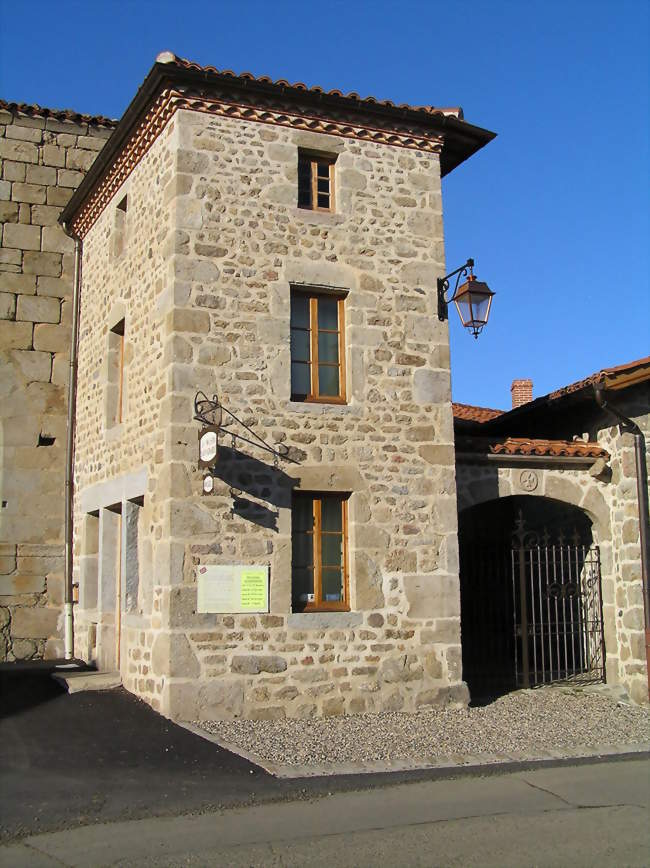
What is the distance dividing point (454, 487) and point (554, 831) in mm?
4687

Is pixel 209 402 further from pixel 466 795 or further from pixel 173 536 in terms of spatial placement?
pixel 466 795

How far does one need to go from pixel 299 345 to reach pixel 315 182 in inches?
73.9

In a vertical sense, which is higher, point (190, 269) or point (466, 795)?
point (190, 269)

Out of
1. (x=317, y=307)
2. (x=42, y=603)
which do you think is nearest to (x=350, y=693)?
(x=317, y=307)

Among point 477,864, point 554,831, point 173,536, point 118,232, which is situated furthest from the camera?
point 118,232

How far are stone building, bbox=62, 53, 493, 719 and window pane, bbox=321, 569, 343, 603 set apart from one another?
22 mm

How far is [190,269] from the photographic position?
9109 millimetres

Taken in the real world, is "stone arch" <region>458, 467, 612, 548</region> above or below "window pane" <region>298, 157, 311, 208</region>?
below

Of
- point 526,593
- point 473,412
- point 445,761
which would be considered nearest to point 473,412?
point 473,412

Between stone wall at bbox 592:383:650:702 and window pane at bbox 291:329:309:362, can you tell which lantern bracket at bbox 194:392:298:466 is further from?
stone wall at bbox 592:383:650:702

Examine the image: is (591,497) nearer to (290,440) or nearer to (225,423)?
(290,440)

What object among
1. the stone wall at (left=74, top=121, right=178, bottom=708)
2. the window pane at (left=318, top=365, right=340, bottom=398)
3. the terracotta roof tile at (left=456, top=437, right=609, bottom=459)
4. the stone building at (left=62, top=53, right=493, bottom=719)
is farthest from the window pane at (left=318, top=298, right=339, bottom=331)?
the terracotta roof tile at (left=456, top=437, right=609, bottom=459)

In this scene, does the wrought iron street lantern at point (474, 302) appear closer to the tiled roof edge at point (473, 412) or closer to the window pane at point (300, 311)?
the window pane at point (300, 311)

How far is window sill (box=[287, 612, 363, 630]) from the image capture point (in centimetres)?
890
